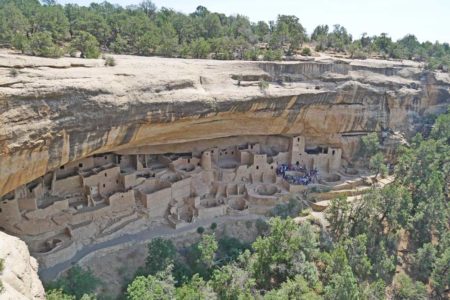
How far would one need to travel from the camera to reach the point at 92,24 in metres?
27.7

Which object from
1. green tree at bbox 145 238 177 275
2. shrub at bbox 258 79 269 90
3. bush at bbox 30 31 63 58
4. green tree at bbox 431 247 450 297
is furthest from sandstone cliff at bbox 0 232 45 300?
green tree at bbox 431 247 450 297

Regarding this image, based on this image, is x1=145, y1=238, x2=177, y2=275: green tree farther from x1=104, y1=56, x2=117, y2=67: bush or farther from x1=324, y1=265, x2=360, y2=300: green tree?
x1=104, y1=56, x2=117, y2=67: bush

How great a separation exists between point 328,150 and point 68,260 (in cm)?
1641

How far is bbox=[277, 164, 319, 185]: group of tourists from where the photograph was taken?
23.9m

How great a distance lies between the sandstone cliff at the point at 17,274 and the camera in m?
8.34

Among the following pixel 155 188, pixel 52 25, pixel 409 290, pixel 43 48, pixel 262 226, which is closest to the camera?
pixel 43 48

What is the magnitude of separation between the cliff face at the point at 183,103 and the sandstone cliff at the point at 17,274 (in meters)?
4.50

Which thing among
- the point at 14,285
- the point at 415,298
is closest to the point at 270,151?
the point at 415,298

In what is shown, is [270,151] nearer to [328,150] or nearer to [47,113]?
[328,150]

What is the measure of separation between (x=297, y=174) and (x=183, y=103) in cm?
965

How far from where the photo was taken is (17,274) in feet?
29.3

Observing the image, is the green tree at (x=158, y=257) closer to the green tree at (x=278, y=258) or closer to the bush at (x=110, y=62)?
the green tree at (x=278, y=258)

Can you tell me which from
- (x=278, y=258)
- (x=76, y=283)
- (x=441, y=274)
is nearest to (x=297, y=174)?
(x=278, y=258)

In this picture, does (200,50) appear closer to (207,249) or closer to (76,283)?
(207,249)
